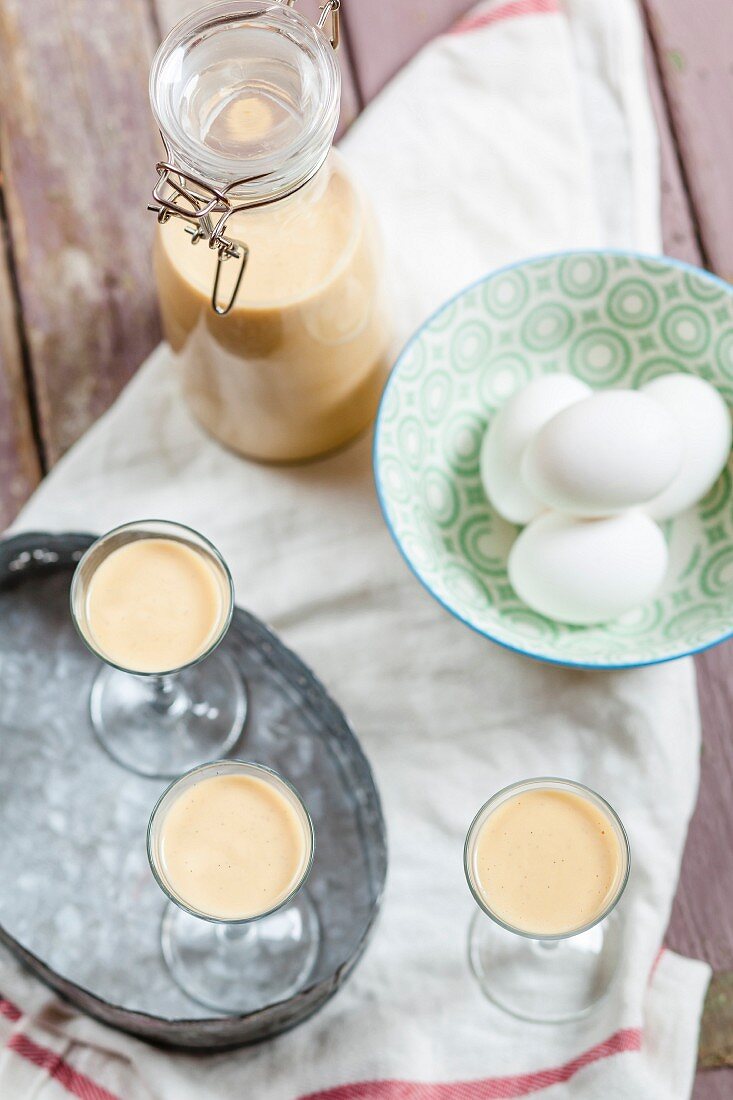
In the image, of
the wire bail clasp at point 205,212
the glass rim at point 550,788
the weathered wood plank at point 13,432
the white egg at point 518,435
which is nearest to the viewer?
the wire bail clasp at point 205,212

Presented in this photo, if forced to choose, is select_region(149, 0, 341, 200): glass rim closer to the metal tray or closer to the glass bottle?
the glass bottle

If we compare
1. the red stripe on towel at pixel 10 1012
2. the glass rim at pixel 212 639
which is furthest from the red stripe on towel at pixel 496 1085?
the glass rim at pixel 212 639

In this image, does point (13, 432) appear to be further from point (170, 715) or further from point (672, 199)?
point (672, 199)

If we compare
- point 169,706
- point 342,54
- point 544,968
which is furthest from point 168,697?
point 342,54

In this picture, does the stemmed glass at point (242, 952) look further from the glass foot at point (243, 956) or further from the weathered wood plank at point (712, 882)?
the weathered wood plank at point (712, 882)

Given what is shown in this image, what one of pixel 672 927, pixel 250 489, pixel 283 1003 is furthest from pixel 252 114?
pixel 672 927

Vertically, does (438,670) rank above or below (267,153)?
below

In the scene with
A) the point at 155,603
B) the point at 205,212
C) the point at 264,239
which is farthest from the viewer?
the point at 155,603
